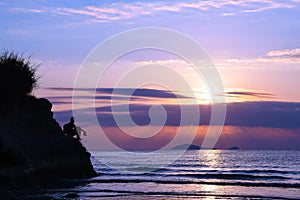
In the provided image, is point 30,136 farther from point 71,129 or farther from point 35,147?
point 71,129

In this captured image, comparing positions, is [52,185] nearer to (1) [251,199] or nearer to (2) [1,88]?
(2) [1,88]

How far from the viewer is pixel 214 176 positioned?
48406 millimetres

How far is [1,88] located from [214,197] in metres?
18.1

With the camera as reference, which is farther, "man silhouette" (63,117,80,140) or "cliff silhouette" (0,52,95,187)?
"man silhouette" (63,117,80,140)

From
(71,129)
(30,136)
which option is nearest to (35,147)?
(30,136)

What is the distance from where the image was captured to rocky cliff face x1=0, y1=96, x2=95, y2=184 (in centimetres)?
3056

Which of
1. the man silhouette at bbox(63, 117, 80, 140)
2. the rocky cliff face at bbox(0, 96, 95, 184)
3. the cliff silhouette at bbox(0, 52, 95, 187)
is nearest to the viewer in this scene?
the rocky cliff face at bbox(0, 96, 95, 184)

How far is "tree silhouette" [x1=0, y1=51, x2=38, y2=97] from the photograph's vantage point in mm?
35281

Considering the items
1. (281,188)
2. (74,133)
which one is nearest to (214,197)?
(281,188)

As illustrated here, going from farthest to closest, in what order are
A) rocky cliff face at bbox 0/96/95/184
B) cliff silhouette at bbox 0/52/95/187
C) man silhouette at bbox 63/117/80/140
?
man silhouette at bbox 63/117/80/140, cliff silhouette at bbox 0/52/95/187, rocky cliff face at bbox 0/96/95/184

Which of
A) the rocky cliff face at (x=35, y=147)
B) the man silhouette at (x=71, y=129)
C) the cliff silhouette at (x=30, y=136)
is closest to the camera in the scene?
the rocky cliff face at (x=35, y=147)

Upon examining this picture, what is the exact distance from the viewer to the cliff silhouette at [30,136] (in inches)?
1272

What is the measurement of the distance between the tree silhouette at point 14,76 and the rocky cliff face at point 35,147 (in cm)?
103

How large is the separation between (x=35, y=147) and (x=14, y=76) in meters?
5.88
